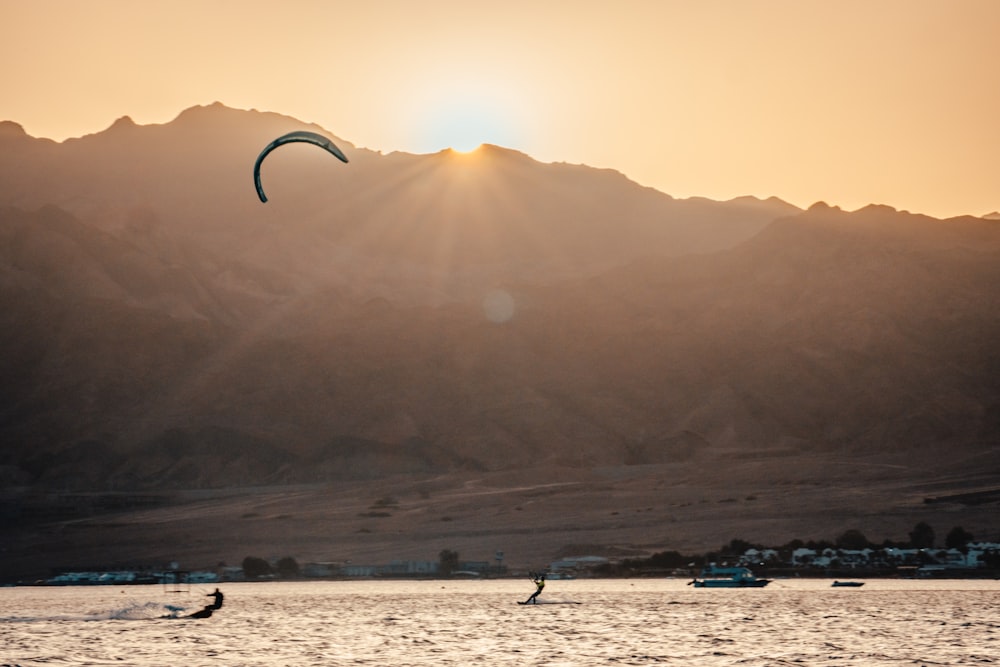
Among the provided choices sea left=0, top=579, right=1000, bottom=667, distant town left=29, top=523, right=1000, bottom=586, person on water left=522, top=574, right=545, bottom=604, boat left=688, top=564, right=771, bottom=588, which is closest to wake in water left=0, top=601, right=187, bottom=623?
sea left=0, top=579, right=1000, bottom=667

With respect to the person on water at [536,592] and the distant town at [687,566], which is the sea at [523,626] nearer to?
the person on water at [536,592]

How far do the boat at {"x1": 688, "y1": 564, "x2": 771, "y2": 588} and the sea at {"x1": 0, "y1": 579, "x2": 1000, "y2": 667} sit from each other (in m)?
1.64

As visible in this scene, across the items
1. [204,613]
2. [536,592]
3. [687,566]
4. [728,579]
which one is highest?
[687,566]

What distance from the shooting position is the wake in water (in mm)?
118250

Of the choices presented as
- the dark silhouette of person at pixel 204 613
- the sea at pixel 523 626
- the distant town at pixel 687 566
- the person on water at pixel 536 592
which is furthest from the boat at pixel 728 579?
the dark silhouette of person at pixel 204 613

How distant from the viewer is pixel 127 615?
4936 inches

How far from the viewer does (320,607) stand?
420 ft

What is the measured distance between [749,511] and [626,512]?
17.2 metres

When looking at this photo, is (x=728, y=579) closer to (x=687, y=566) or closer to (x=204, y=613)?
(x=687, y=566)

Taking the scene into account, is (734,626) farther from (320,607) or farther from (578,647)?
(320,607)

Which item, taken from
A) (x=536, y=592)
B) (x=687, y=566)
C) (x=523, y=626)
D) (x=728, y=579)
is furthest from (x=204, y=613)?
(x=687, y=566)

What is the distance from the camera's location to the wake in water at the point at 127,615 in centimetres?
11825

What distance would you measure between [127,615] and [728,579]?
6100 cm

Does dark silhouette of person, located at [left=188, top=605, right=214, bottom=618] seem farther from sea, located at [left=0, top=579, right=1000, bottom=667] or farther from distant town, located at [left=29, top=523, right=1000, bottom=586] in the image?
distant town, located at [left=29, top=523, right=1000, bottom=586]
